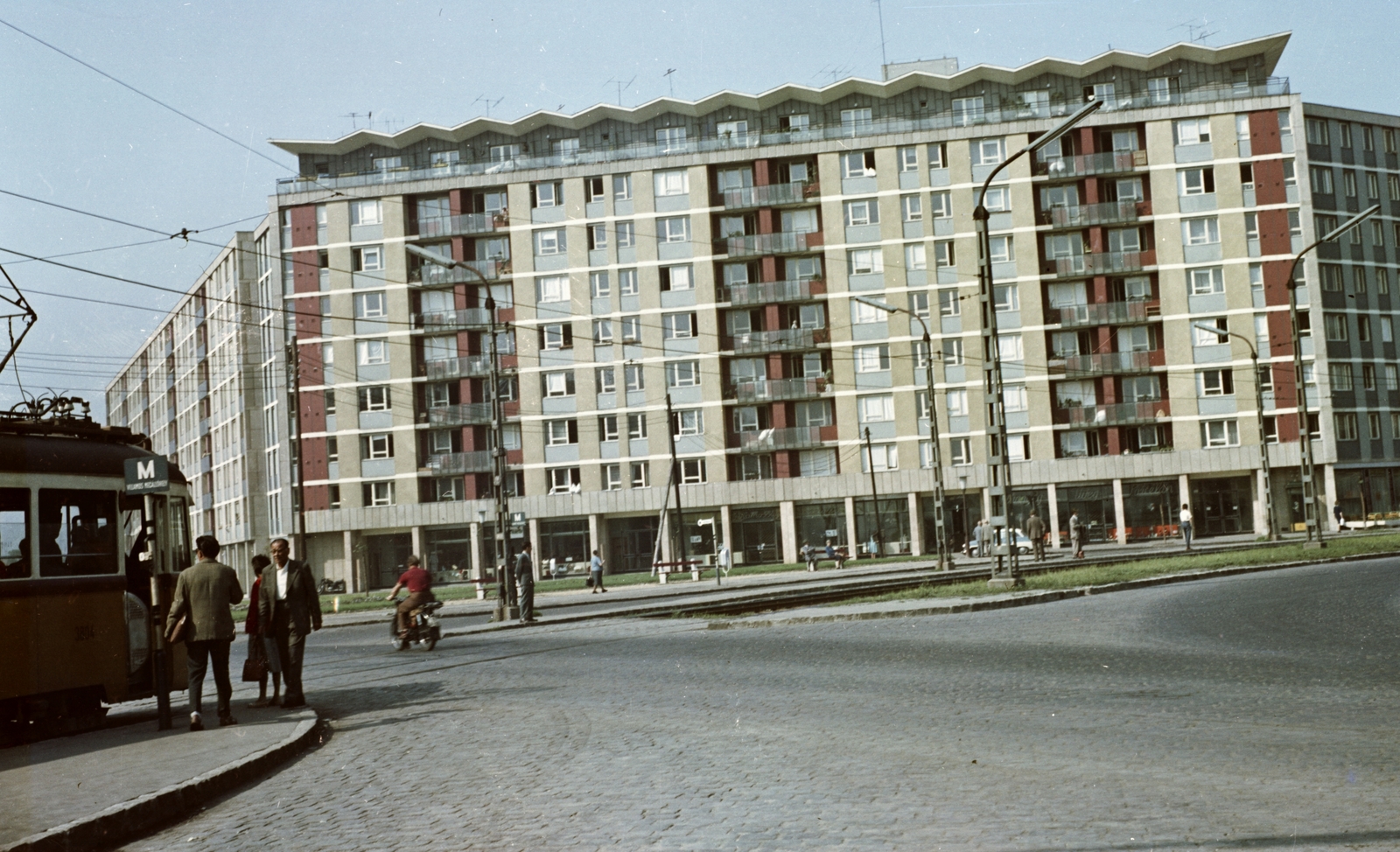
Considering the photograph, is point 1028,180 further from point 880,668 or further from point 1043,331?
point 880,668

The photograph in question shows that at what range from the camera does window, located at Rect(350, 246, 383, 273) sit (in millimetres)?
76375

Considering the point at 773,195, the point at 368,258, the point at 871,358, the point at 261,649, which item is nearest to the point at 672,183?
the point at 773,195

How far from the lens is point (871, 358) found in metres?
74.0

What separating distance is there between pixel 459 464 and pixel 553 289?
10.7m

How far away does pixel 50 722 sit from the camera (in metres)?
14.3

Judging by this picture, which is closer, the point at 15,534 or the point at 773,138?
the point at 15,534

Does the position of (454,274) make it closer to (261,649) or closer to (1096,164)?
(1096,164)

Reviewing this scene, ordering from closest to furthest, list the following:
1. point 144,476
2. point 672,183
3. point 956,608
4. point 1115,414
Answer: point 144,476 → point 956,608 → point 1115,414 → point 672,183

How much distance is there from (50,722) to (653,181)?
63.2 m

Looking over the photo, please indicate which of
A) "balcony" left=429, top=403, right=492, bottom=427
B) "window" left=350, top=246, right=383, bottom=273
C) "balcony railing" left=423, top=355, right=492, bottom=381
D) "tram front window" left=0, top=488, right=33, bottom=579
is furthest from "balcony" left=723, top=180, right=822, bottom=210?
"tram front window" left=0, top=488, right=33, bottom=579

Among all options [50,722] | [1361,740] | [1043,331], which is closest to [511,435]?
[1043,331]

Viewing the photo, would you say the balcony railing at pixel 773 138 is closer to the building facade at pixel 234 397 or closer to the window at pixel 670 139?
the window at pixel 670 139

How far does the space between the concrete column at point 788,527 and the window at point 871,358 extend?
808 centimetres

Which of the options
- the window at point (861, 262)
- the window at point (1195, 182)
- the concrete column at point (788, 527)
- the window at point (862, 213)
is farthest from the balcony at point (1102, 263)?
the concrete column at point (788, 527)
